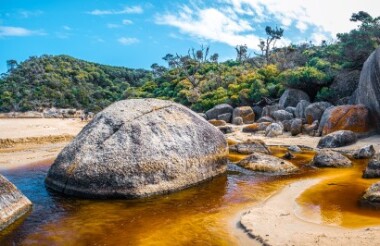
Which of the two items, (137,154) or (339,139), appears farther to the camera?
(339,139)

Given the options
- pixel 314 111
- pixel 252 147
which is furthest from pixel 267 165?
pixel 314 111

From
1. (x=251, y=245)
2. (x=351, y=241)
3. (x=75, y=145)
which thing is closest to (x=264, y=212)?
(x=251, y=245)

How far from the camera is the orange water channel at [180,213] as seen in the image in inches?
306

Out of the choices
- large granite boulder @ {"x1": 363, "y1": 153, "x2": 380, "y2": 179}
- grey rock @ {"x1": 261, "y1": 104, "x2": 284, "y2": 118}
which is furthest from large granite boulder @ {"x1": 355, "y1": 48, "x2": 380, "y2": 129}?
grey rock @ {"x1": 261, "y1": 104, "x2": 284, "y2": 118}

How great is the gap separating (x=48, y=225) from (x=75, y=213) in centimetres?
92

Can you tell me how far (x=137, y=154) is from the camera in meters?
11.1

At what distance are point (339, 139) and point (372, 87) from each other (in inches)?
177

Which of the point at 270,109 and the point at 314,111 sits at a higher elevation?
the point at 270,109

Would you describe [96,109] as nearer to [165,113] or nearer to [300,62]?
[300,62]

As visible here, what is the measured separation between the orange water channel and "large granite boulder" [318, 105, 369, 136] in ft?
24.8

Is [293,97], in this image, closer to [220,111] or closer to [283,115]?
[283,115]

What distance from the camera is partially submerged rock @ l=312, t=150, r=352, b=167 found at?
554 inches

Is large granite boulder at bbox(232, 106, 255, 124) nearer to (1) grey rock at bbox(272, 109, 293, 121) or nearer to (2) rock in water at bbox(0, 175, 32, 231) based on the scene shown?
(1) grey rock at bbox(272, 109, 293, 121)

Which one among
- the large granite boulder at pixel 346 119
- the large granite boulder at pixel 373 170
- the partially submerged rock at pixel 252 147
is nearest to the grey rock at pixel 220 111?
the large granite boulder at pixel 346 119
